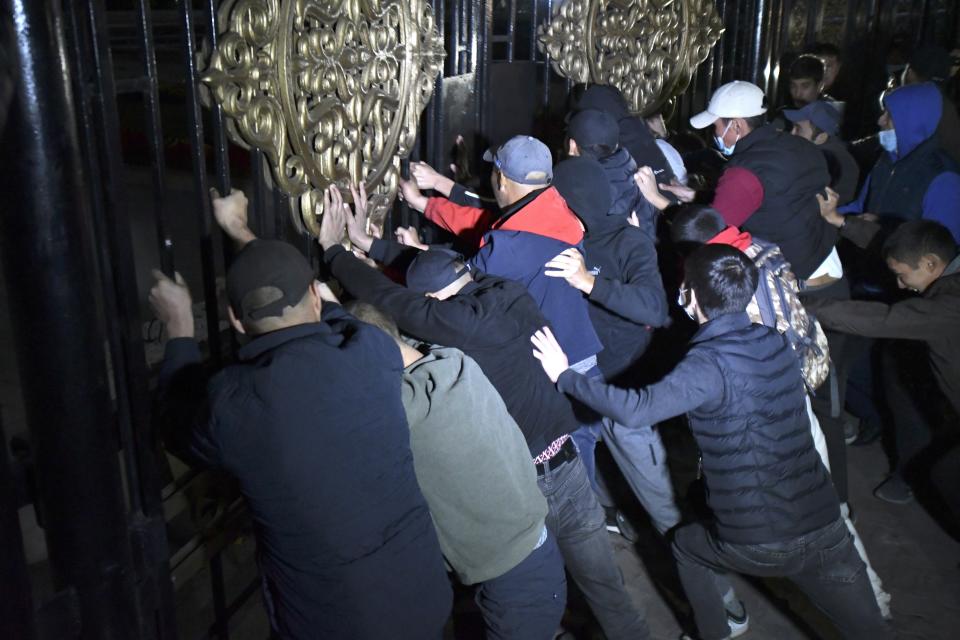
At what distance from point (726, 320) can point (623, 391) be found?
0.35m

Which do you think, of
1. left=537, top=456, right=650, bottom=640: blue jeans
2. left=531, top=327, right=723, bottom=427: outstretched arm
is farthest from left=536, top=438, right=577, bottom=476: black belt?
left=531, top=327, right=723, bottom=427: outstretched arm

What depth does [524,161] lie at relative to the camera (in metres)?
2.77

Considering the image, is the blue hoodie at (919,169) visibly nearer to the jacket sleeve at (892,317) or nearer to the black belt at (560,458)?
the jacket sleeve at (892,317)

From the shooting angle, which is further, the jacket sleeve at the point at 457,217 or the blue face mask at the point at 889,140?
the blue face mask at the point at 889,140

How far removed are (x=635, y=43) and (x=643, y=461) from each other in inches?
87.5

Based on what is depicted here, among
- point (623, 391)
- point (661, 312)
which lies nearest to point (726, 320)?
point (623, 391)

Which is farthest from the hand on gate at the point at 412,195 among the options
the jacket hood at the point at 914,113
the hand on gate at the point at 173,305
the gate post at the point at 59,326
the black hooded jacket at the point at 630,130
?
the jacket hood at the point at 914,113

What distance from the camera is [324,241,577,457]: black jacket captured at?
239 cm

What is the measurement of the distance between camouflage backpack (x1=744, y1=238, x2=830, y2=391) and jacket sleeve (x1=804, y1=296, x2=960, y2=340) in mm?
316

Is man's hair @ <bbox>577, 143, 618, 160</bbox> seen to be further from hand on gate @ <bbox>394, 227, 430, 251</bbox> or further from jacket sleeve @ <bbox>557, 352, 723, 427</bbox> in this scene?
jacket sleeve @ <bbox>557, 352, 723, 427</bbox>

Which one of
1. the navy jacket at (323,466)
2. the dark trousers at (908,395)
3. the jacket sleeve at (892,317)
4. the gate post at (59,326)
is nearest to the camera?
the gate post at (59,326)

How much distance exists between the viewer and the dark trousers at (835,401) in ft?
11.2

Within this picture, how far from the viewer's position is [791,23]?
19.6ft

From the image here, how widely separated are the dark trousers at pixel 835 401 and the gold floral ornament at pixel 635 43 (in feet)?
4.50
